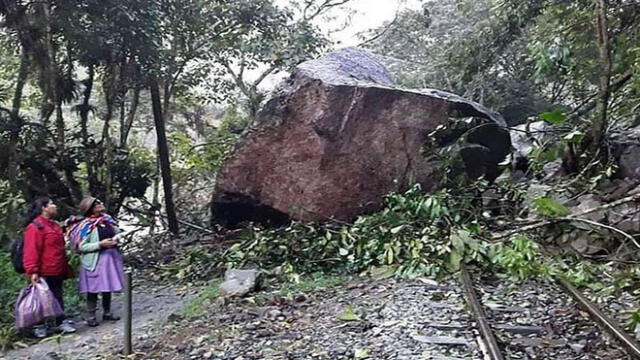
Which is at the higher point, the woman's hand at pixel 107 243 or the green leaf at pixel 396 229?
the woman's hand at pixel 107 243

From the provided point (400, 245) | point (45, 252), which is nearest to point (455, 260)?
point (400, 245)

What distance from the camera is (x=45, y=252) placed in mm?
7211

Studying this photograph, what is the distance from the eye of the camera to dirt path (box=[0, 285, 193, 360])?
666cm

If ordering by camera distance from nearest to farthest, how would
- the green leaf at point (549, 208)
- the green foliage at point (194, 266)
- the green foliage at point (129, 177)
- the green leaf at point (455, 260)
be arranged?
1. the green leaf at point (455, 260)
2. the green leaf at point (549, 208)
3. the green foliage at point (194, 266)
4. the green foliage at point (129, 177)

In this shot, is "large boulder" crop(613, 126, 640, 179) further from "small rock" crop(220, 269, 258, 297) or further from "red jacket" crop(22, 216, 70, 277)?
"red jacket" crop(22, 216, 70, 277)

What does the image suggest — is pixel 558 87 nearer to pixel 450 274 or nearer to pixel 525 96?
pixel 525 96

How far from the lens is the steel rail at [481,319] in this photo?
516 centimetres

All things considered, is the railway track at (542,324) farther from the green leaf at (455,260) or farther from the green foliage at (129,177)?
the green foliage at (129,177)

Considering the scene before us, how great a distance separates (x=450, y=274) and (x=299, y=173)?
3.69 meters

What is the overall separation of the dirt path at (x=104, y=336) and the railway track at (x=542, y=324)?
3.47 metres

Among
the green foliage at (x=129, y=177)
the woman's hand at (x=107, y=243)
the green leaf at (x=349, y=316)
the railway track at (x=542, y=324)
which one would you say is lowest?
the railway track at (x=542, y=324)

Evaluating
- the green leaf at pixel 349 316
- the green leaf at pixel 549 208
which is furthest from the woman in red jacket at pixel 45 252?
the green leaf at pixel 549 208

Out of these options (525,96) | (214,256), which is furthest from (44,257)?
(525,96)

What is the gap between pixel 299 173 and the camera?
1121 cm
